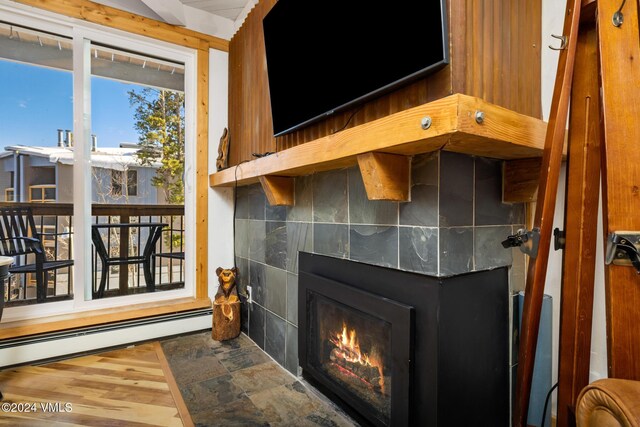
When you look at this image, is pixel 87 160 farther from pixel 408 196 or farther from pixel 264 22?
pixel 408 196

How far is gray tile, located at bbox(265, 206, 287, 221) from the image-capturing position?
2.06m

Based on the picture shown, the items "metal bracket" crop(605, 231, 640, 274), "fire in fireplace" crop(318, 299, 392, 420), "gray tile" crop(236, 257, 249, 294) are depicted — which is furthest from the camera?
"gray tile" crop(236, 257, 249, 294)

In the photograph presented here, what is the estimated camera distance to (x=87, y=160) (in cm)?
237

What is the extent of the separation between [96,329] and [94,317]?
0.08m

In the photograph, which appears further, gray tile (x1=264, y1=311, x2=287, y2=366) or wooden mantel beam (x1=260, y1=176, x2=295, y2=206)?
gray tile (x1=264, y1=311, x2=287, y2=366)

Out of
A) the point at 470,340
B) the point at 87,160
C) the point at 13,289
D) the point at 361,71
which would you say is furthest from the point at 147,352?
the point at 361,71

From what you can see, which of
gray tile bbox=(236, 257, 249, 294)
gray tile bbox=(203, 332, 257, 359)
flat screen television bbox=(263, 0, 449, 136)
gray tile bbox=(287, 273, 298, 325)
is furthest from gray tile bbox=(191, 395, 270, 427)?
flat screen television bbox=(263, 0, 449, 136)

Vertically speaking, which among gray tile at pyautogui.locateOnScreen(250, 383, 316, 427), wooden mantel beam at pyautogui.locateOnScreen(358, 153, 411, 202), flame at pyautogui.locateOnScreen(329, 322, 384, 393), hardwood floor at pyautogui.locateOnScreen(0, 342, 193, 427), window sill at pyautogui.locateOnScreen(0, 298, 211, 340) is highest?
wooden mantel beam at pyautogui.locateOnScreen(358, 153, 411, 202)

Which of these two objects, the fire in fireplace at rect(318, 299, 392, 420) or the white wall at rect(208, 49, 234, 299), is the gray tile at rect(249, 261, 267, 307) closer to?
the white wall at rect(208, 49, 234, 299)

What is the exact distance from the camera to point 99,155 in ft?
7.97

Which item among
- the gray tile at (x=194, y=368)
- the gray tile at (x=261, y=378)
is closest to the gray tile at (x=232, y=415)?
the gray tile at (x=261, y=378)

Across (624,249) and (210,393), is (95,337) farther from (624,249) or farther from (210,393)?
(624,249)

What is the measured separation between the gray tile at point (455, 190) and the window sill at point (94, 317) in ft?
7.23

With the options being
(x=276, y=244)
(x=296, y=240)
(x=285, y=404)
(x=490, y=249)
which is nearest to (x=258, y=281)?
(x=276, y=244)
